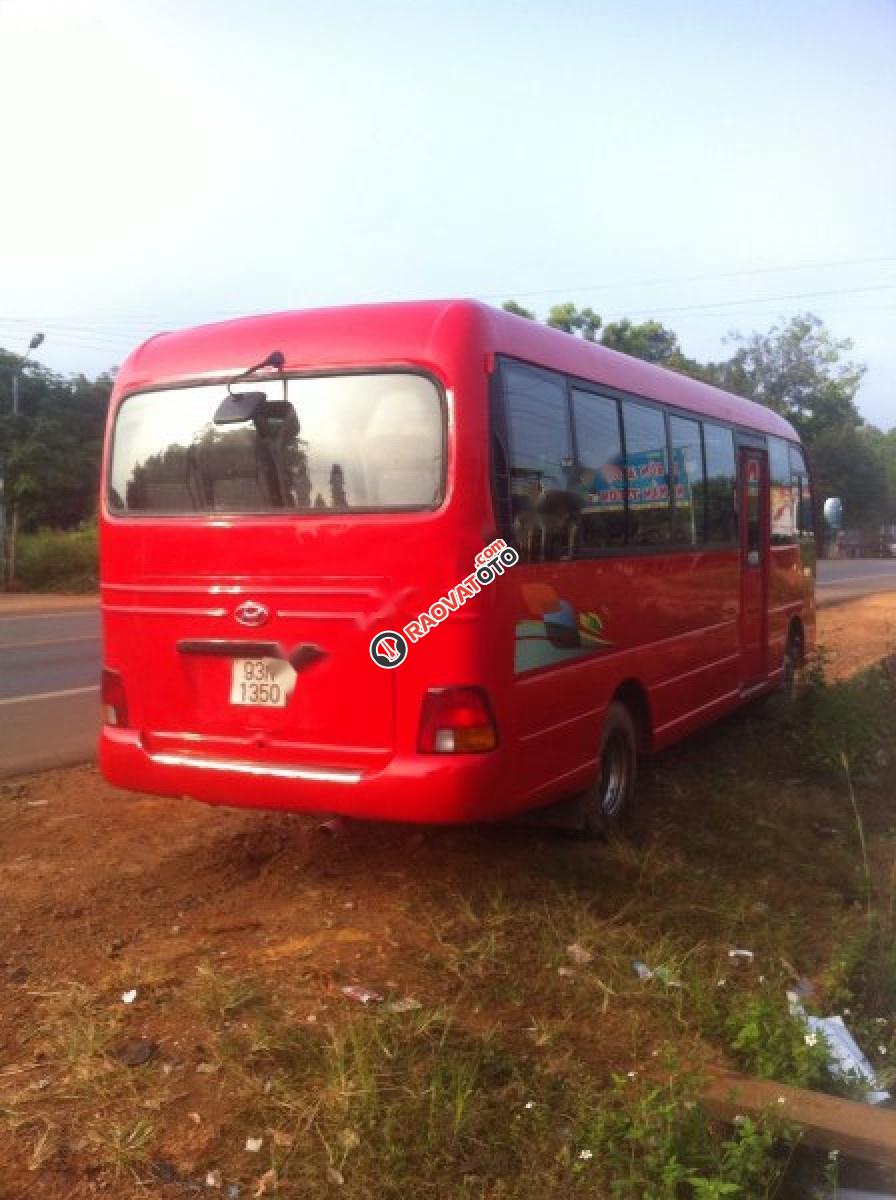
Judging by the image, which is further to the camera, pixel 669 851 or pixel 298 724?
pixel 669 851

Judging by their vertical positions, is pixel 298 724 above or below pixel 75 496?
below

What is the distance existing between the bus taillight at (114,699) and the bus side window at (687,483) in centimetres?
342

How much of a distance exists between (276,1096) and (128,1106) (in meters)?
0.43

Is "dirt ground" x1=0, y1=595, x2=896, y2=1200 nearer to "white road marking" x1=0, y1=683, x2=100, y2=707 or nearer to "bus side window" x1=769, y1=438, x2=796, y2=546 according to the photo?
"white road marking" x1=0, y1=683, x2=100, y2=707

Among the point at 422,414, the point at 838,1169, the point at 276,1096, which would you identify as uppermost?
the point at 422,414

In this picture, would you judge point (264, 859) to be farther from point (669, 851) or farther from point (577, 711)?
point (669, 851)

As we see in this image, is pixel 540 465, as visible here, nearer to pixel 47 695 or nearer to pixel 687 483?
pixel 687 483

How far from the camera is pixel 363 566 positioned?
473 centimetres

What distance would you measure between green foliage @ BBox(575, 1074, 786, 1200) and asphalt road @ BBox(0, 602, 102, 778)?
5.44 meters

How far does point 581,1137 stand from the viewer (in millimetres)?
3305

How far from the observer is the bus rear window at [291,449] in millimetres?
4746

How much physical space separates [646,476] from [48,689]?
6957mm

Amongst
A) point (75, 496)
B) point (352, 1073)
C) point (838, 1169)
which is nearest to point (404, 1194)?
point (352, 1073)

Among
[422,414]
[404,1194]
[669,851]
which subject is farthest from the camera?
[669,851]
